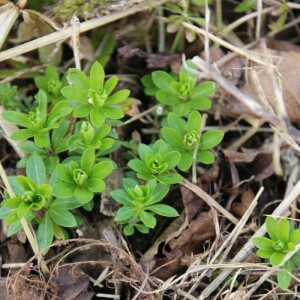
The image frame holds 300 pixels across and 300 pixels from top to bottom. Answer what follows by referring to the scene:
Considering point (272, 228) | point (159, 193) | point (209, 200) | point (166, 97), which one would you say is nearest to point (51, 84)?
point (166, 97)

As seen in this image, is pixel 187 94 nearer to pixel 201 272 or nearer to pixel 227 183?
pixel 227 183

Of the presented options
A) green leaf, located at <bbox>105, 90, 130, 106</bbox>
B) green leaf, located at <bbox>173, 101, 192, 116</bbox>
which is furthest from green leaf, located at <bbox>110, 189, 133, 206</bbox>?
green leaf, located at <bbox>173, 101, 192, 116</bbox>

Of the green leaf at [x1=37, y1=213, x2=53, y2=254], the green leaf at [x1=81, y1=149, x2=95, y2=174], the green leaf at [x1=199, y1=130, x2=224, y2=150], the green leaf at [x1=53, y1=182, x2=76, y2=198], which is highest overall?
the green leaf at [x1=81, y1=149, x2=95, y2=174]

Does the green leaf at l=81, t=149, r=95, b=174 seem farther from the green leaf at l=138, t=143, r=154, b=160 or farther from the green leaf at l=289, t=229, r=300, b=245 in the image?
the green leaf at l=289, t=229, r=300, b=245

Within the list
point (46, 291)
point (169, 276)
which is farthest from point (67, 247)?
point (169, 276)

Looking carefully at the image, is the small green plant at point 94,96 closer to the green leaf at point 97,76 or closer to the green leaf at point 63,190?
the green leaf at point 97,76

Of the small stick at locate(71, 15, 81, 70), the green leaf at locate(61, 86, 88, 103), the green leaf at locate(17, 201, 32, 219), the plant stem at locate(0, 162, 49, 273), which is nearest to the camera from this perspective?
the green leaf at locate(17, 201, 32, 219)

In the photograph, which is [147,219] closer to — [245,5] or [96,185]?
[96,185]

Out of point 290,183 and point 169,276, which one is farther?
point 290,183
